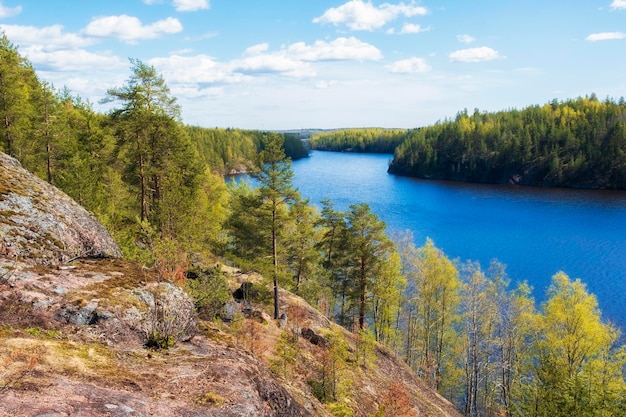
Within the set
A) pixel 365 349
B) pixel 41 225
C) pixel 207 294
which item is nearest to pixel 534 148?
pixel 365 349

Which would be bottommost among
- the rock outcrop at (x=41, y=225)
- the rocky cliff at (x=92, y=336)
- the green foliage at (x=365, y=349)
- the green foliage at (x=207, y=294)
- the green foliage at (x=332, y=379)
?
the green foliage at (x=365, y=349)

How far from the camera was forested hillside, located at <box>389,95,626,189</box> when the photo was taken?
422 ft

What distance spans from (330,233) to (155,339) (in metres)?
31.3

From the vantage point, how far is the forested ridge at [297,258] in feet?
68.9

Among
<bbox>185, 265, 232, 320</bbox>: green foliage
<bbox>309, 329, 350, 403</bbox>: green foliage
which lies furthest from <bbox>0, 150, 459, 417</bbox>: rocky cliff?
<bbox>185, 265, 232, 320</bbox>: green foliage

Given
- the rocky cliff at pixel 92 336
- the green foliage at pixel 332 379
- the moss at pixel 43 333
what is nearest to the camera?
the rocky cliff at pixel 92 336

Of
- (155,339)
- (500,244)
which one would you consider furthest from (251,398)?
(500,244)

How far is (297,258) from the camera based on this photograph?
125 ft

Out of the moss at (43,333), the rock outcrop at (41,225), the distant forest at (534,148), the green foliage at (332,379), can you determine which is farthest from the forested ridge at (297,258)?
the distant forest at (534,148)

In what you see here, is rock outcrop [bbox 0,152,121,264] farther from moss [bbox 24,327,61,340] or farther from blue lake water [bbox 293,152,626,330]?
blue lake water [bbox 293,152,626,330]

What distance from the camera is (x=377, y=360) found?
100ft

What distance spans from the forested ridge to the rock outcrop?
2.13m

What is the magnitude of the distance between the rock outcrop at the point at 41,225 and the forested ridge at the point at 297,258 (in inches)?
83.8

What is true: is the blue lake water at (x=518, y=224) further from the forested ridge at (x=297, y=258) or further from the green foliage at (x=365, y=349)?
the green foliage at (x=365, y=349)
